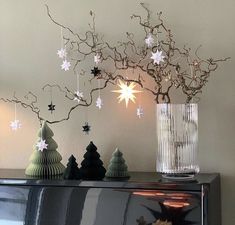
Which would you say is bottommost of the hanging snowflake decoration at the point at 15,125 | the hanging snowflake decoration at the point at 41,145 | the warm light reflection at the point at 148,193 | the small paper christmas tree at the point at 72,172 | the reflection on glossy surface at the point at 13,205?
the reflection on glossy surface at the point at 13,205

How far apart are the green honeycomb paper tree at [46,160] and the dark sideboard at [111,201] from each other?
6 centimetres

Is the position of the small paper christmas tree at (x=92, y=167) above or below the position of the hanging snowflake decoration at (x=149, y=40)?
below

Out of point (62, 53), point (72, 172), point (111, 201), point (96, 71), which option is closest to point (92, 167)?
point (72, 172)

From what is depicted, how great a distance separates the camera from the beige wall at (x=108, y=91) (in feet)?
6.57

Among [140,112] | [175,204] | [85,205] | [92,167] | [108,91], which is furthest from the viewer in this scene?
[108,91]

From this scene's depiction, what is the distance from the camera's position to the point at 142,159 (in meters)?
2.09

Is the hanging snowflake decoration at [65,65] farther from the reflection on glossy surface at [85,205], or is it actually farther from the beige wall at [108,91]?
the reflection on glossy surface at [85,205]

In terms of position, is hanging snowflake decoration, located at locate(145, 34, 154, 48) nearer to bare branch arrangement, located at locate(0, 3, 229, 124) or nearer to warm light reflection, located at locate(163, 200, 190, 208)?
bare branch arrangement, located at locate(0, 3, 229, 124)

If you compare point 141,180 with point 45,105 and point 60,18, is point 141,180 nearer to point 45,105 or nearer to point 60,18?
point 45,105

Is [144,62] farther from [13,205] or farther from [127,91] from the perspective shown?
[13,205]

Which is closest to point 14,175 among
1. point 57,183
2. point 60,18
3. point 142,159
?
point 57,183

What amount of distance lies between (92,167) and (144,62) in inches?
20.8

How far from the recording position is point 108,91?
213 cm

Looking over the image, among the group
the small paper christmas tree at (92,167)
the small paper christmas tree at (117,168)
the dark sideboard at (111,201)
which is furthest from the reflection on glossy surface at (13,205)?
the small paper christmas tree at (117,168)
